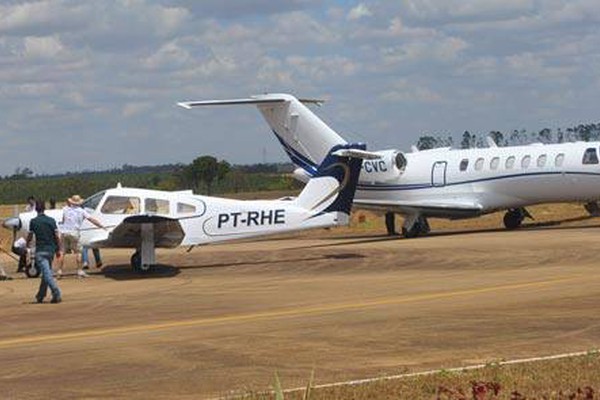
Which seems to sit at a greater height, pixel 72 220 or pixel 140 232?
pixel 72 220

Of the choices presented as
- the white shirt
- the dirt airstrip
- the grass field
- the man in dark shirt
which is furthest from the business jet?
the grass field

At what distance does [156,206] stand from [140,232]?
110 centimetres

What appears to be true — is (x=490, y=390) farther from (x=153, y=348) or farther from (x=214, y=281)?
(x=214, y=281)

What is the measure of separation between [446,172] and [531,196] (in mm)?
3079

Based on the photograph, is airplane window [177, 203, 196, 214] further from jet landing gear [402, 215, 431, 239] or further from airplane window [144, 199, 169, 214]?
jet landing gear [402, 215, 431, 239]

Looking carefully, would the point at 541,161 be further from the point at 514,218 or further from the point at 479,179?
the point at 514,218

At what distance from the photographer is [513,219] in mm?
37156

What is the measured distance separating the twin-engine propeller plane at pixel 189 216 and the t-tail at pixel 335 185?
25 millimetres

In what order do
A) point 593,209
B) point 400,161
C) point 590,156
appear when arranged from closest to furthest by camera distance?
point 590,156 < point 400,161 < point 593,209

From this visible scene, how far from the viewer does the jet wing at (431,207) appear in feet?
115

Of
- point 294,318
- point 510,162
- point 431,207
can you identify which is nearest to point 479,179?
point 510,162

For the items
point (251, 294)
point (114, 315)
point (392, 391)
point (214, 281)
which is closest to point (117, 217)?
point (214, 281)

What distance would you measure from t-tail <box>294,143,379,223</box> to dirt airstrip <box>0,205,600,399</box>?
1292 mm

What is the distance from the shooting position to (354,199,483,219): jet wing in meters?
34.9
